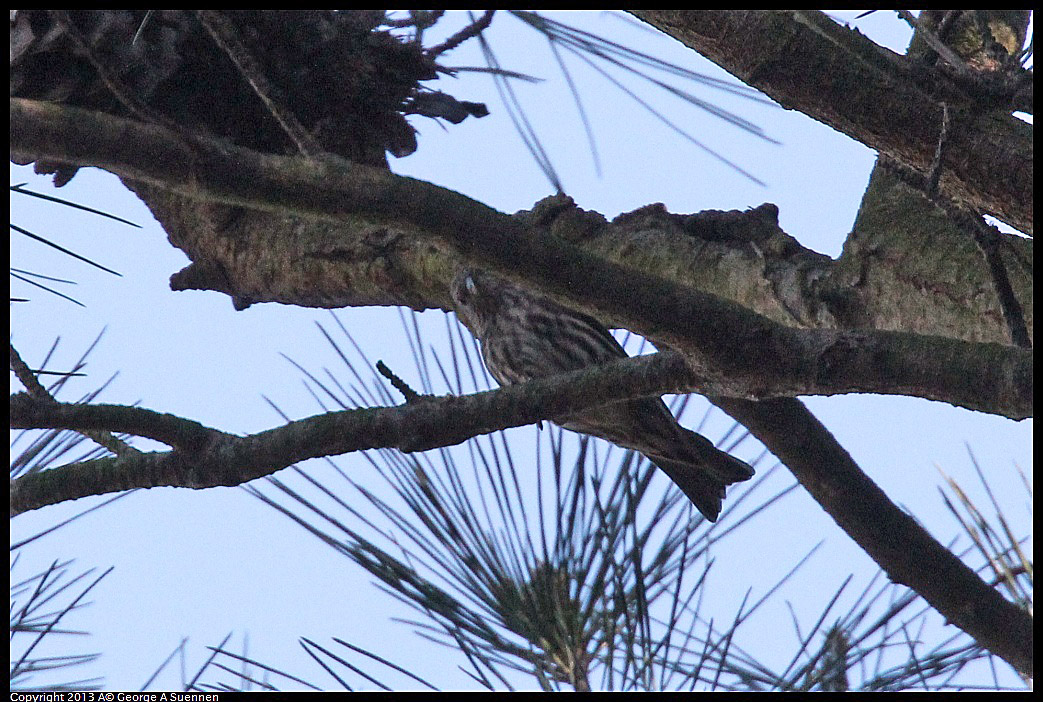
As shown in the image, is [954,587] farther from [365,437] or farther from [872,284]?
[365,437]

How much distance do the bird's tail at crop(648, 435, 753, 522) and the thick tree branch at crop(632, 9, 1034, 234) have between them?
1085 mm

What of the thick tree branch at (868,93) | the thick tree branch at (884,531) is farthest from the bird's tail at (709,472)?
the thick tree branch at (868,93)

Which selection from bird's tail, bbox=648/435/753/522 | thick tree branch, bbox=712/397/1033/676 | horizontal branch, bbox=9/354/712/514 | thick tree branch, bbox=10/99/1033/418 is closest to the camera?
thick tree branch, bbox=10/99/1033/418

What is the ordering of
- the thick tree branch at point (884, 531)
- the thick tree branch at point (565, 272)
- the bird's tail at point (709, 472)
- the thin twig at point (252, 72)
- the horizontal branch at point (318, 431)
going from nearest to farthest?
the thick tree branch at point (565, 272) < the thin twig at point (252, 72) < the horizontal branch at point (318, 431) < the thick tree branch at point (884, 531) < the bird's tail at point (709, 472)

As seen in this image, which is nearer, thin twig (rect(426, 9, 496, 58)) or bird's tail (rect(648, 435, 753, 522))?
thin twig (rect(426, 9, 496, 58))

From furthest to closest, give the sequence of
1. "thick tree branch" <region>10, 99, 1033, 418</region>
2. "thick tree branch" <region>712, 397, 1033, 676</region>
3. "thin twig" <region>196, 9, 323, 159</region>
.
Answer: "thick tree branch" <region>712, 397, 1033, 676</region>
"thin twig" <region>196, 9, 323, 159</region>
"thick tree branch" <region>10, 99, 1033, 418</region>

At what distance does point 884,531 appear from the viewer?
2.09 metres

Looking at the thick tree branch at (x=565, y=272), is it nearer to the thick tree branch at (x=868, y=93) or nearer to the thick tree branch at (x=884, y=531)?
the thick tree branch at (x=868, y=93)

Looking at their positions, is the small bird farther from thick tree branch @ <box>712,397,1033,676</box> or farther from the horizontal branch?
the horizontal branch

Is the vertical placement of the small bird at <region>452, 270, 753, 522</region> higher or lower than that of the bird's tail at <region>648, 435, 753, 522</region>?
higher

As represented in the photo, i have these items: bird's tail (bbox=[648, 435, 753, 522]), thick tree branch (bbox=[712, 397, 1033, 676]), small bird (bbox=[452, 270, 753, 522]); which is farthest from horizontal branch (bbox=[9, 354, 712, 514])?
bird's tail (bbox=[648, 435, 753, 522])

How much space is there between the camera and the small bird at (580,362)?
2689 mm

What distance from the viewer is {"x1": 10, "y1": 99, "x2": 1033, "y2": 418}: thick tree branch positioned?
4.06 feet

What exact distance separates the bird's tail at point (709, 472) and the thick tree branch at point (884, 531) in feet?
1.12
